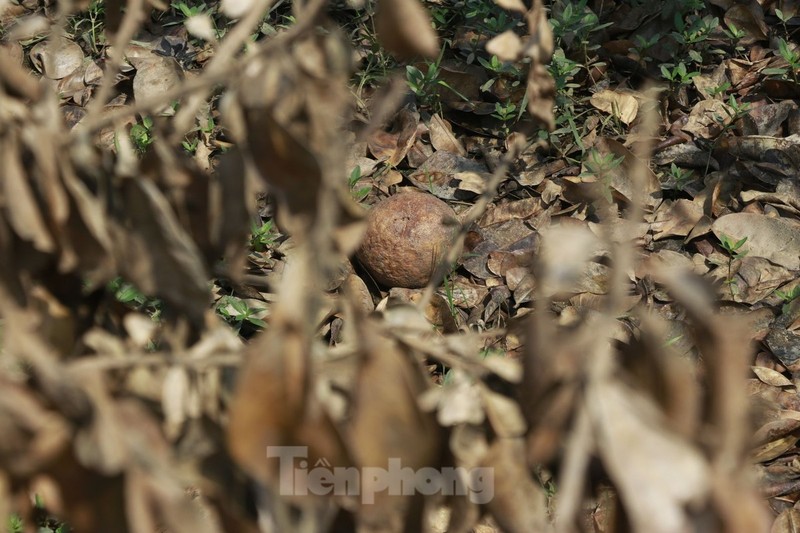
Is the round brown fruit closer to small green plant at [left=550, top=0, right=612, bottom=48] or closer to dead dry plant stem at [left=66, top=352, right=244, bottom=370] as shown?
small green plant at [left=550, top=0, right=612, bottom=48]

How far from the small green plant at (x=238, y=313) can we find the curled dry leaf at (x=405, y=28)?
1.51m

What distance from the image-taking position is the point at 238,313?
233 cm

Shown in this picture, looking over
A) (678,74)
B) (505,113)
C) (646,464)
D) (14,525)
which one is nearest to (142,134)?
(505,113)

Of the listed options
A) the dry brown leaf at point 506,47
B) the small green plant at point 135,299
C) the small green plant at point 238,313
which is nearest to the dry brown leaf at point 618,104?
the small green plant at point 238,313

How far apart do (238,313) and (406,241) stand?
47 centimetres

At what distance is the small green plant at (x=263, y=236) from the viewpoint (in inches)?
99.7

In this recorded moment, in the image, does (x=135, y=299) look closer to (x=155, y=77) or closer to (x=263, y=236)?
(x=263, y=236)

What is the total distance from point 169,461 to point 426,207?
1.72 meters

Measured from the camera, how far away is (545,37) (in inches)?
43.1

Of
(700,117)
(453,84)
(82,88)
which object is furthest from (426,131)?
(82,88)

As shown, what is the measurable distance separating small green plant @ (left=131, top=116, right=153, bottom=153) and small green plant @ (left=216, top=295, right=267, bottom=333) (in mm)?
620

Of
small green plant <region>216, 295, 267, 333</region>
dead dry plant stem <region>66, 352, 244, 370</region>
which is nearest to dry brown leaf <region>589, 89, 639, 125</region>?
small green plant <region>216, 295, 267, 333</region>

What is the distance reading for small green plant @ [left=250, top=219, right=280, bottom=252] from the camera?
99.7 inches

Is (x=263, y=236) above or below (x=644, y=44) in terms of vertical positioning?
below
